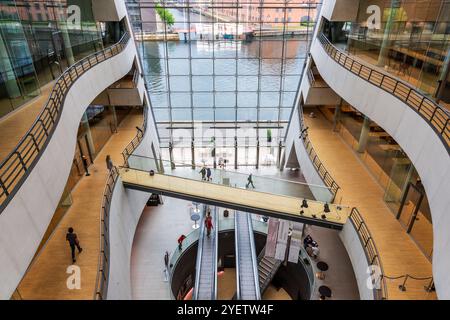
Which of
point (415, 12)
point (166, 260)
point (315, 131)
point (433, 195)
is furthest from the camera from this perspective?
point (315, 131)

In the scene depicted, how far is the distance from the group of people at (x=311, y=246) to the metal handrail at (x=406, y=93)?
7396mm

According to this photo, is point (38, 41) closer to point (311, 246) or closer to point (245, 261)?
point (245, 261)

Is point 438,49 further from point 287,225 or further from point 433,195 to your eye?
point 287,225

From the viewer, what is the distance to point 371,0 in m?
15.4

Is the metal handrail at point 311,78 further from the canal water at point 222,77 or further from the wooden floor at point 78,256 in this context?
the wooden floor at point 78,256

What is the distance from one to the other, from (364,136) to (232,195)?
22.8 feet

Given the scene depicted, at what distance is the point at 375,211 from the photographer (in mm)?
11695

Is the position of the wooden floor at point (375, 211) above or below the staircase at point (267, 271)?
above

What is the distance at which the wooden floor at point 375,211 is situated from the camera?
9.13m

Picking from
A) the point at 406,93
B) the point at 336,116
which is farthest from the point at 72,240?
the point at 336,116

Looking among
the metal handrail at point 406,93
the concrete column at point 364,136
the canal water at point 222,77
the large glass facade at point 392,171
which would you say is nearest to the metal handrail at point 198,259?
the large glass facade at point 392,171
